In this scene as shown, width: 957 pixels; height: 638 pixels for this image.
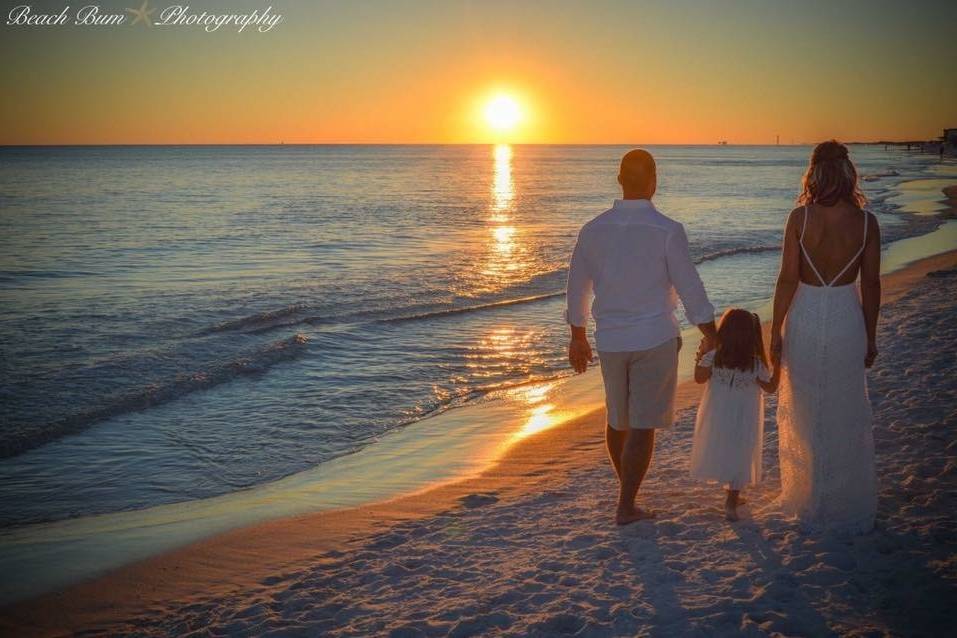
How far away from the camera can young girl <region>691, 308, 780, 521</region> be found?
14.3 ft

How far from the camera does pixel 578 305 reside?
171 inches

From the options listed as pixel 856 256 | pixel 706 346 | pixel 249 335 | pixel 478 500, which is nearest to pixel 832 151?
pixel 856 256

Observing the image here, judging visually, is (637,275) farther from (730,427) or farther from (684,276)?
(730,427)

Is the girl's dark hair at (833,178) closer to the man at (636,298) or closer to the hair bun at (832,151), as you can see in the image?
the hair bun at (832,151)

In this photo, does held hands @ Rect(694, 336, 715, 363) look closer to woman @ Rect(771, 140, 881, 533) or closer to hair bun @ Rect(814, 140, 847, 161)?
woman @ Rect(771, 140, 881, 533)

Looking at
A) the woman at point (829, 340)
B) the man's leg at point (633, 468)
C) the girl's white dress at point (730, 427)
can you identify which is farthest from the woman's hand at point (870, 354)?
the man's leg at point (633, 468)

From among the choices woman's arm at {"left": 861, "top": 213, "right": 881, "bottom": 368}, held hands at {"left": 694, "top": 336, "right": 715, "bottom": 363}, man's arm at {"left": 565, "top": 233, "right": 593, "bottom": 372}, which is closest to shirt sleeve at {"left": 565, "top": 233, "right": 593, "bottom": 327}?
man's arm at {"left": 565, "top": 233, "right": 593, "bottom": 372}

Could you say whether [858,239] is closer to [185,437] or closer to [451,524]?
[451,524]

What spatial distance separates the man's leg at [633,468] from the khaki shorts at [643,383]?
0.38 feet

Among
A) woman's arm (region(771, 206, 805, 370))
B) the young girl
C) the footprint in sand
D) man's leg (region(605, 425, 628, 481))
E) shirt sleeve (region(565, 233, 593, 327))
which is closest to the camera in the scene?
woman's arm (region(771, 206, 805, 370))

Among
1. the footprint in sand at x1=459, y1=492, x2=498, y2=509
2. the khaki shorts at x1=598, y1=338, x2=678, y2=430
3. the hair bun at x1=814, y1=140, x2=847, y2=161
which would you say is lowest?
the footprint in sand at x1=459, y1=492, x2=498, y2=509

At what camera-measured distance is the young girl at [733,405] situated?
172 inches

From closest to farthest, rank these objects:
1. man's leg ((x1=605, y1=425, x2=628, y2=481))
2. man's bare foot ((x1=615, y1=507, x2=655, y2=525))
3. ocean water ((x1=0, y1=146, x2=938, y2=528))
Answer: man's leg ((x1=605, y1=425, x2=628, y2=481)) < man's bare foot ((x1=615, y1=507, x2=655, y2=525)) < ocean water ((x1=0, y1=146, x2=938, y2=528))

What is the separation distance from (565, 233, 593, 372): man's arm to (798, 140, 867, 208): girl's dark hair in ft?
4.40
